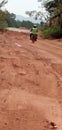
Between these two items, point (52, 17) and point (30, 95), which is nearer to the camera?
point (30, 95)

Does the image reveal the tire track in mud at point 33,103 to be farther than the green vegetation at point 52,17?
No

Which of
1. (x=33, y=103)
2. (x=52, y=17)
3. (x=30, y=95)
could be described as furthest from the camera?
(x=52, y=17)

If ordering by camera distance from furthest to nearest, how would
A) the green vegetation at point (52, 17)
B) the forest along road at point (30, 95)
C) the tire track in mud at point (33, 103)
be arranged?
1. the green vegetation at point (52, 17)
2. the tire track in mud at point (33, 103)
3. the forest along road at point (30, 95)

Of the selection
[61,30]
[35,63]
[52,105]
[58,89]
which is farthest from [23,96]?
[61,30]

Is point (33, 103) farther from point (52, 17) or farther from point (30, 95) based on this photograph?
point (52, 17)

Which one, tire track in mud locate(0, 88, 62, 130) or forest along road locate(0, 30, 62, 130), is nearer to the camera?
forest along road locate(0, 30, 62, 130)

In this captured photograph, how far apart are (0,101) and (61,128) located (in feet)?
6.29

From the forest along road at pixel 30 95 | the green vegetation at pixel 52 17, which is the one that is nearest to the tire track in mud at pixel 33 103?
the forest along road at pixel 30 95

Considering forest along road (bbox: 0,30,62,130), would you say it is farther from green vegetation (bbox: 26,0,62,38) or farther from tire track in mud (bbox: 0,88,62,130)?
green vegetation (bbox: 26,0,62,38)

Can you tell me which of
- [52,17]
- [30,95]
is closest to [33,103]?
[30,95]

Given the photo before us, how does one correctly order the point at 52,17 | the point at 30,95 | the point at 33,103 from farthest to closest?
the point at 52,17 < the point at 30,95 < the point at 33,103

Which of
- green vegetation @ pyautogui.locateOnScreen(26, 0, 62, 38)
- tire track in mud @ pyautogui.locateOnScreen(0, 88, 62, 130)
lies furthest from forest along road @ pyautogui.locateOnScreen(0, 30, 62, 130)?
green vegetation @ pyautogui.locateOnScreen(26, 0, 62, 38)

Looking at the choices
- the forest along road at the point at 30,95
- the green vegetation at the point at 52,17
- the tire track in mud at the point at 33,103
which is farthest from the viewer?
the green vegetation at the point at 52,17

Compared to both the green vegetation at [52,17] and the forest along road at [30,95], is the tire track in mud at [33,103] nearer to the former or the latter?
the forest along road at [30,95]
